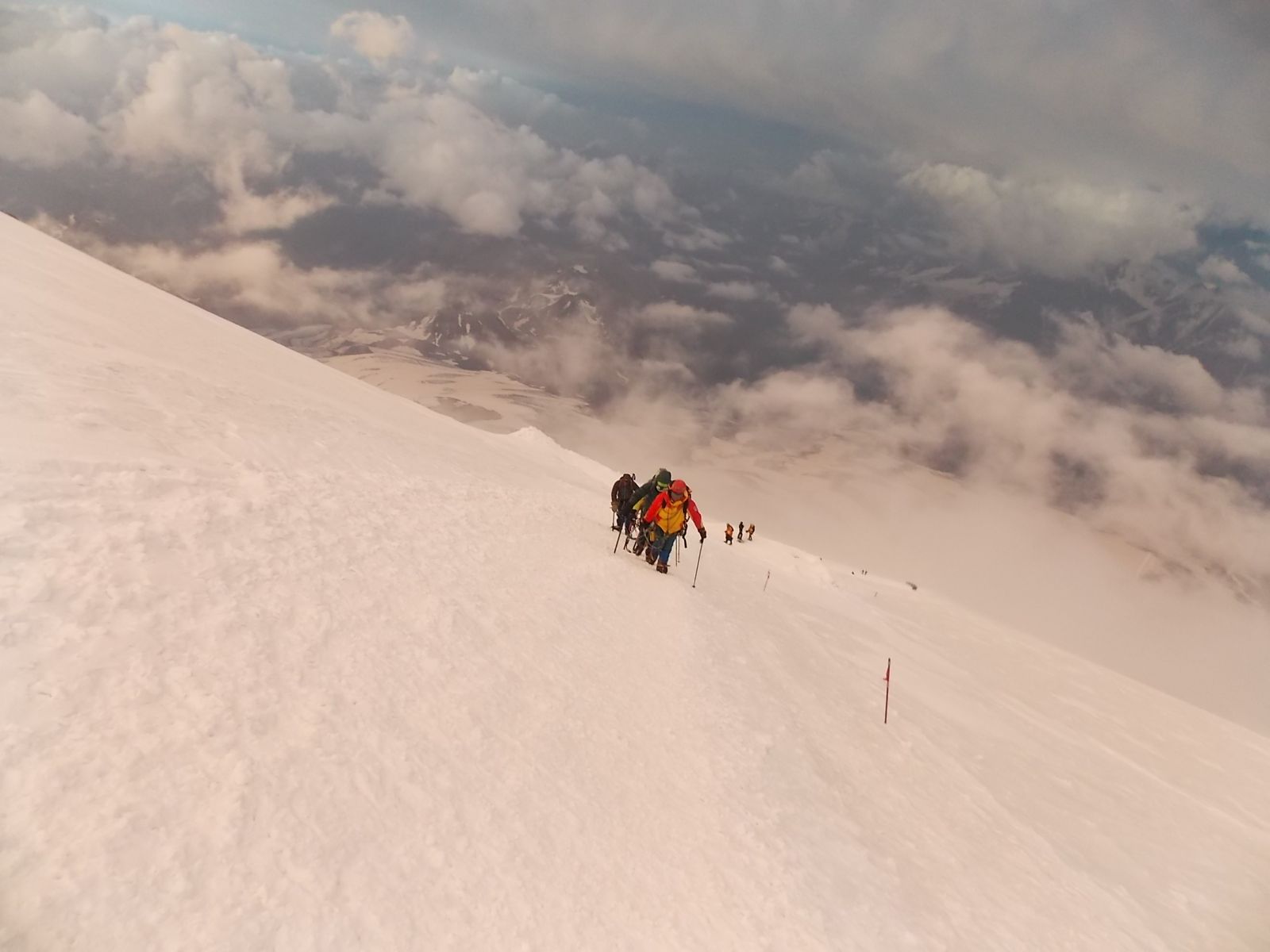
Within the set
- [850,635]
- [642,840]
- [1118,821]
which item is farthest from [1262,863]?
A: [642,840]

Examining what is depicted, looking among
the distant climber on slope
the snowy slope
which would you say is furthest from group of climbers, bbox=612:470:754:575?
the snowy slope

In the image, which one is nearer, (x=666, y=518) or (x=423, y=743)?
(x=423, y=743)

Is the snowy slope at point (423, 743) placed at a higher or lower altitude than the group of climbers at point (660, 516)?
lower

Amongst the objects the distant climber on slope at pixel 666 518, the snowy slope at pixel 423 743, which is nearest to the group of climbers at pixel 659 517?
the distant climber on slope at pixel 666 518

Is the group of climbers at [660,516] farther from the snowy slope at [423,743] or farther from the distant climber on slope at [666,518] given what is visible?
the snowy slope at [423,743]

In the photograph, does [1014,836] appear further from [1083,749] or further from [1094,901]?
[1083,749]

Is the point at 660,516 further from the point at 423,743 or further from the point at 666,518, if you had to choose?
the point at 423,743

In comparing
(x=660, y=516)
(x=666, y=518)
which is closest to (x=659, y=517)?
(x=660, y=516)
